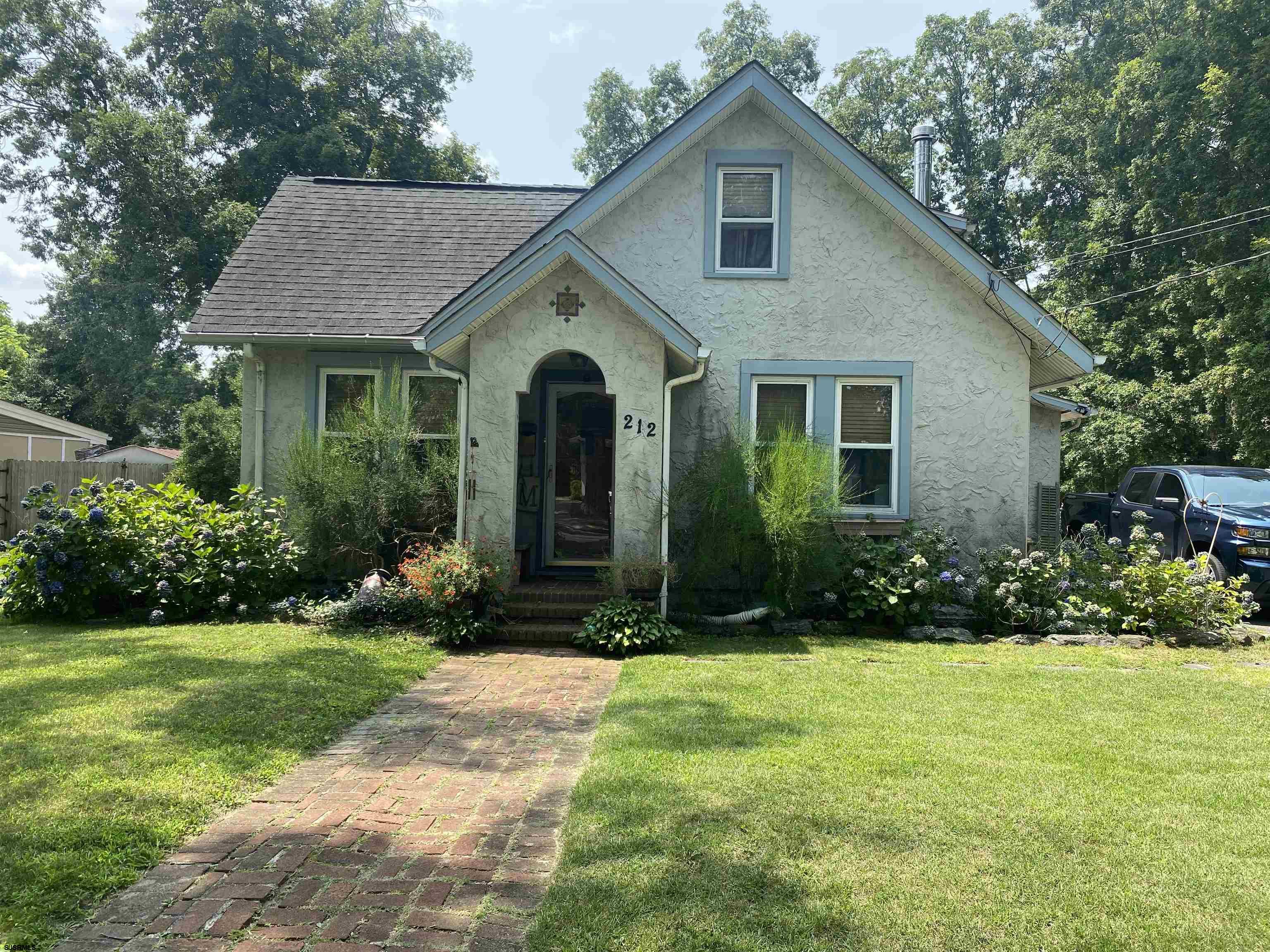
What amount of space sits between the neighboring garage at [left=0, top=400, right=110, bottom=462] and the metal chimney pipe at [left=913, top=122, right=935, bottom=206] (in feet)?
73.6

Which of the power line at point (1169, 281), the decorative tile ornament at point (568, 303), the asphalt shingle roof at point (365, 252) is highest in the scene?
the power line at point (1169, 281)

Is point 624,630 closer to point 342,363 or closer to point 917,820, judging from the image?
point 917,820

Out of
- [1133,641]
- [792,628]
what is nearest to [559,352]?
[792,628]

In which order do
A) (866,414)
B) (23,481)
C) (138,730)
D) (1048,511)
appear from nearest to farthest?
1. (138,730)
2. (866,414)
3. (1048,511)
4. (23,481)

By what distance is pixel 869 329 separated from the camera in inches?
454

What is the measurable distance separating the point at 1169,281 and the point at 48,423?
108 ft

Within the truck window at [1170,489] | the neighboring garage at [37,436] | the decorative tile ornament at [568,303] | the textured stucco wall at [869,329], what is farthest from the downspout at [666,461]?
the neighboring garage at [37,436]

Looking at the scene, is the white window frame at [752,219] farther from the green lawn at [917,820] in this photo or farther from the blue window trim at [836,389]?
the green lawn at [917,820]

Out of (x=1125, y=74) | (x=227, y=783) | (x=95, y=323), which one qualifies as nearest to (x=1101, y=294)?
(x=1125, y=74)

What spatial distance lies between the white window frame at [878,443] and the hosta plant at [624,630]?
369 cm

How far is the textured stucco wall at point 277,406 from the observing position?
475 inches

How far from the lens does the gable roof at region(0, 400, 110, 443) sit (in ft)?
78.7

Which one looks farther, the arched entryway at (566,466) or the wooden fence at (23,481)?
the wooden fence at (23,481)

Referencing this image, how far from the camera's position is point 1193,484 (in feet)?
41.7
